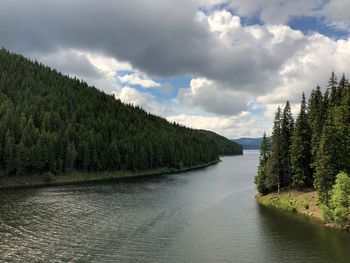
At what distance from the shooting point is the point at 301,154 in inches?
3282

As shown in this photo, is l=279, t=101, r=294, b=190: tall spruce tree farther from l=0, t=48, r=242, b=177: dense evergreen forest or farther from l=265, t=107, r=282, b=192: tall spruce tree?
l=0, t=48, r=242, b=177: dense evergreen forest

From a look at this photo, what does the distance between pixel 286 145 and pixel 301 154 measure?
8.50 metres

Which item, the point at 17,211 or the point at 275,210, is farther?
the point at 275,210

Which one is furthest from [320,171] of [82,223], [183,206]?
[82,223]

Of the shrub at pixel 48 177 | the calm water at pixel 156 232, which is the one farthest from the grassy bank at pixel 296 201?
the shrub at pixel 48 177

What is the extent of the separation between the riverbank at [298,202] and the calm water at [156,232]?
9.58ft

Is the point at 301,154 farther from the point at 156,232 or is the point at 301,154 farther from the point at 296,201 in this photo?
the point at 156,232

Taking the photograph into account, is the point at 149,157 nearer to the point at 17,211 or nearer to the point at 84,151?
the point at 84,151

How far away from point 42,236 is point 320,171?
50.8 metres

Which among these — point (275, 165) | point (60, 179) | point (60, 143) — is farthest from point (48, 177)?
point (275, 165)

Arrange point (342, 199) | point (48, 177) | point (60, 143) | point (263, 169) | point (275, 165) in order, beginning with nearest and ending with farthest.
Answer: point (342, 199) < point (275, 165) < point (263, 169) < point (48, 177) < point (60, 143)

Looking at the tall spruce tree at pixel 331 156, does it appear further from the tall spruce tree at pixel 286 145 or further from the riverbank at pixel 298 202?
the tall spruce tree at pixel 286 145

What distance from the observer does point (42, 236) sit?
176 ft

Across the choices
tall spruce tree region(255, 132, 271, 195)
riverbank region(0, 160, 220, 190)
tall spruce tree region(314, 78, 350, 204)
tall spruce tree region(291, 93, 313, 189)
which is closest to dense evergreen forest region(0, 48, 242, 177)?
riverbank region(0, 160, 220, 190)
